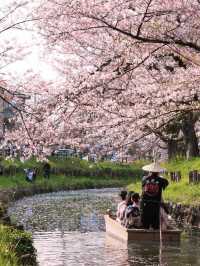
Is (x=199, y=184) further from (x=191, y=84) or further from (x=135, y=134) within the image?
(x=191, y=84)

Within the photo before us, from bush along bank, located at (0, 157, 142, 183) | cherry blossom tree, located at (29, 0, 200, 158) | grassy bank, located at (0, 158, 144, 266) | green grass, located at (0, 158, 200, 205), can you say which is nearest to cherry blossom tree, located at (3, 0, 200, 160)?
cherry blossom tree, located at (29, 0, 200, 158)

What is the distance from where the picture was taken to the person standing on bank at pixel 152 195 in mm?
16469

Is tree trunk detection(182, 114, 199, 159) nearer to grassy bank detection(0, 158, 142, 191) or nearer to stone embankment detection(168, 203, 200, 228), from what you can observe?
stone embankment detection(168, 203, 200, 228)

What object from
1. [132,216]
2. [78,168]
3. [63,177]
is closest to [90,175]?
[78,168]

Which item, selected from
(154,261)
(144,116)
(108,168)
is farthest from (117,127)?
(108,168)

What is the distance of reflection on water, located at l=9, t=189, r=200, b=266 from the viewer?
14.6 metres

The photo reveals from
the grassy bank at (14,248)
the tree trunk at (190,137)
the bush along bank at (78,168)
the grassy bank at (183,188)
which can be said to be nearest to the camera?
the grassy bank at (14,248)

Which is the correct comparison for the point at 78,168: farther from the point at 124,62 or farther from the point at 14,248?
the point at 14,248

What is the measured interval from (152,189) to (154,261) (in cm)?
252

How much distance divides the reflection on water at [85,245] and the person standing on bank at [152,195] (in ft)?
3.02

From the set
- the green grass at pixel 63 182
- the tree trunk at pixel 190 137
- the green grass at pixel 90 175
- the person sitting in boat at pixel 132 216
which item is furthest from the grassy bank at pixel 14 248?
the green grass at pixel 63 182

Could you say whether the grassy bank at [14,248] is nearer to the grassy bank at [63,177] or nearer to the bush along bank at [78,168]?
the grassy bank at [63,177]

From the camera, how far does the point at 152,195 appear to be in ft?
55.3

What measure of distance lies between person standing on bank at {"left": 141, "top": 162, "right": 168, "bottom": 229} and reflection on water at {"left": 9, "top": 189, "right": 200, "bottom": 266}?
0.92 metres
